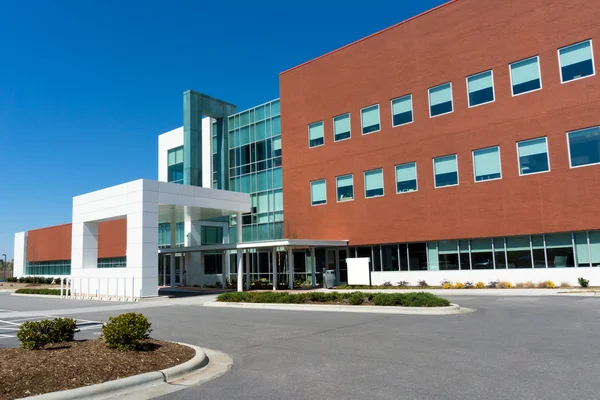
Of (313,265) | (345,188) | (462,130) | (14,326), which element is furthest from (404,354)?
(345,188)

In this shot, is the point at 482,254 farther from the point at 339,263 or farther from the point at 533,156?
the point at 339,263

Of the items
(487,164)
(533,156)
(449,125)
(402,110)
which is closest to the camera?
(533,156)

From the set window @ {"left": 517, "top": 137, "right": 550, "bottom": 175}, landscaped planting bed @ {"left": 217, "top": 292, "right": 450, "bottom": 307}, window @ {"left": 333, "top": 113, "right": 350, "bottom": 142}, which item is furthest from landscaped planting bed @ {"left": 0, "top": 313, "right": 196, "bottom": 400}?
window @ {"left": 333, "top": 113, "right": 350, "bottom": 142}

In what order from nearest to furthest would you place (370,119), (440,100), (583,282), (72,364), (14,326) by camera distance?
(72,364), (14,326), (583,282), (440,100), (370,119)

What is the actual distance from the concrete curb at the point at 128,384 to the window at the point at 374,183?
24.3 m

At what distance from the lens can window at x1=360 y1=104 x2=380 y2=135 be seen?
3189 centimetres

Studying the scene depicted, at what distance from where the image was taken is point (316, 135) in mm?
35250

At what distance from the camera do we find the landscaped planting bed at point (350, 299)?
659 inches

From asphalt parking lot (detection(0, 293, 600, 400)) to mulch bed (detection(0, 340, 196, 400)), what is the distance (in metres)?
1.20

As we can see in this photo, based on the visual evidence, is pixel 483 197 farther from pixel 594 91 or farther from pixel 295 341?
pixel 295 341

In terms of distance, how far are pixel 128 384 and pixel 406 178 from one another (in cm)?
2532

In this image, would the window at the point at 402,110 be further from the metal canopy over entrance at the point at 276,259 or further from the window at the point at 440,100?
the metal canopy over entrance at the point at 276,259

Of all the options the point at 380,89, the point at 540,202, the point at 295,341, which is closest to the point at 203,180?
the point at 380,89

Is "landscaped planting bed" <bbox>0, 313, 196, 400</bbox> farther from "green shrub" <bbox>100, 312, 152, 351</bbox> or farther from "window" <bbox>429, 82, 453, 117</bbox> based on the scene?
"window" <bbox>429, 82, 453, 117</bbox>
